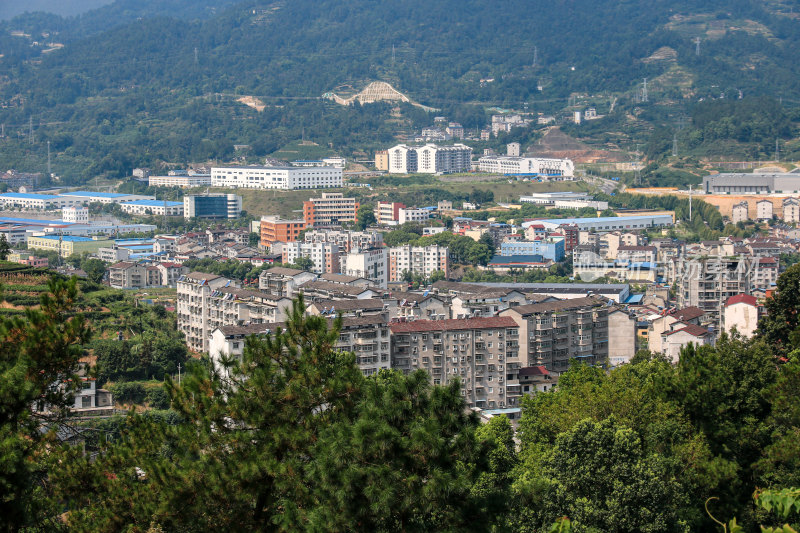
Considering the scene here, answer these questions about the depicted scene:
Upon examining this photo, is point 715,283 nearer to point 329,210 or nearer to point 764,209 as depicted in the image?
point 764,209

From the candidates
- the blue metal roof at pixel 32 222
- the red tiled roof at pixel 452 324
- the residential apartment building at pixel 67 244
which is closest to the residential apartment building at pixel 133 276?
the residential apartment building at pixel 67 244

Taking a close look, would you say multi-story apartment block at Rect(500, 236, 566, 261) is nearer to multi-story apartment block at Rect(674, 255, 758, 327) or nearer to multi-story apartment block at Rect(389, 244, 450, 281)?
multi-story apartment block at Rect(389, 244, 450, 281)

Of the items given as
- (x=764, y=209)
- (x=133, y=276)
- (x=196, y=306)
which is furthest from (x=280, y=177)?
(x=196, y=306)

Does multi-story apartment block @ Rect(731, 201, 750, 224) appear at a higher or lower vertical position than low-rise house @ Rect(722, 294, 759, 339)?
higher

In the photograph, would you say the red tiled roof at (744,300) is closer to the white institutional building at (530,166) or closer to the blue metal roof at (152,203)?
the blue metal roof at (152,203)

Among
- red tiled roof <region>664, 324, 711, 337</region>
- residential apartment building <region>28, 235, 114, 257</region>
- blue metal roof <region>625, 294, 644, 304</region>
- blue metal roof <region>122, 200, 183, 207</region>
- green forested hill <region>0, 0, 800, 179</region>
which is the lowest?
blue metal roof <region>625, 294, 644, 304</region>

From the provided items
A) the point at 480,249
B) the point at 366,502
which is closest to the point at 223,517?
the point at 366,502

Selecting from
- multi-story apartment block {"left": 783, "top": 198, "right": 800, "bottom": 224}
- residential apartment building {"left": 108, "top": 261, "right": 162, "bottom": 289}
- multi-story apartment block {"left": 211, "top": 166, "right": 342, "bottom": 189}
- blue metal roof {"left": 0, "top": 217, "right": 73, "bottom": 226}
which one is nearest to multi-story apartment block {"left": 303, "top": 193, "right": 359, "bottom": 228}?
multi-story apartment block {"left": 211, "top": 166, "right": 342, "bottom": 189}
